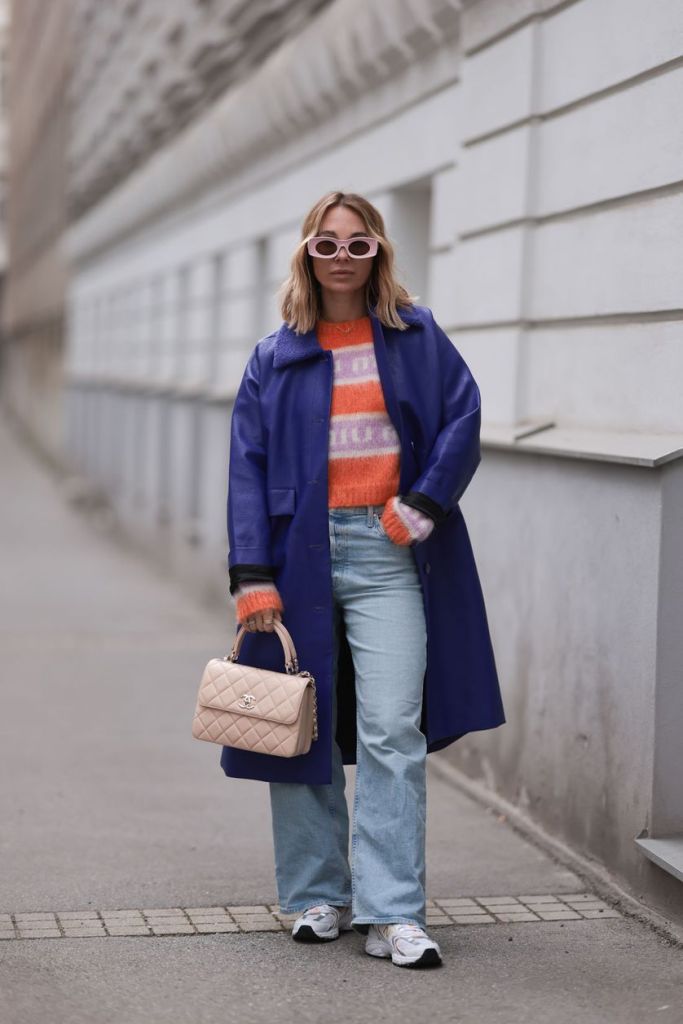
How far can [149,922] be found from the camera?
5168 mm

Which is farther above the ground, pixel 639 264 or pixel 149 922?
pixel 639 264

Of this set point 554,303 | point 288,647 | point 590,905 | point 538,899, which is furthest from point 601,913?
point 554,303

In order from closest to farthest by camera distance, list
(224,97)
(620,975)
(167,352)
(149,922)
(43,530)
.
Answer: (620,975)
(149,922)
(224,97)
(167,352)
(43,530)

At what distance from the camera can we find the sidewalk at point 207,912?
14.6ft

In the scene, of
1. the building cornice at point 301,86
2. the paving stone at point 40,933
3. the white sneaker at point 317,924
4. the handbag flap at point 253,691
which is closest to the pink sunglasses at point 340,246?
the handbag flap at point 253,691

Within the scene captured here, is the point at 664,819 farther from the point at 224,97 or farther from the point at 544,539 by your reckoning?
the point at 224,97

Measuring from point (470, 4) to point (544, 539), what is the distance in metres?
2.61

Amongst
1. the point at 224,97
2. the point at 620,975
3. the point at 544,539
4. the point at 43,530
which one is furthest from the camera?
the point at 43,530

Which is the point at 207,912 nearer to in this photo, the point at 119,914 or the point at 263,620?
the point at 119,914

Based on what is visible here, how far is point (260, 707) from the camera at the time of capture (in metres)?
4.70

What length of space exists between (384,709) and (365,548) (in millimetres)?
406

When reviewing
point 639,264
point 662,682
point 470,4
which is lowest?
point 662,682

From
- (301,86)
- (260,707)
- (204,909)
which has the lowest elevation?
(204,909)

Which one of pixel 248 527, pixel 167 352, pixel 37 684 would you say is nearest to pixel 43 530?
pixel 167 352
